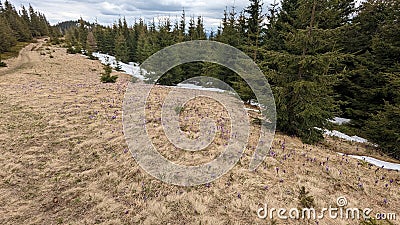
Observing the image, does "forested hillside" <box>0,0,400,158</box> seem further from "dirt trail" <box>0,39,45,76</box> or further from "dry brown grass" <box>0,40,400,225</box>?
"dirt trail" <box>0,39,45,76</box>

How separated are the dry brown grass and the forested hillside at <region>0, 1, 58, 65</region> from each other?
5043 cm

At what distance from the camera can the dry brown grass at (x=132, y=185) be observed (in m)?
5.12

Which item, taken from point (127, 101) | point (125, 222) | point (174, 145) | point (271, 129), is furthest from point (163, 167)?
point (127, 101)

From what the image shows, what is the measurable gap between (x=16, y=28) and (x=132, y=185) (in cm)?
8417

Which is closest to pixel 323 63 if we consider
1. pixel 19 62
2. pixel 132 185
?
pixel 132 185

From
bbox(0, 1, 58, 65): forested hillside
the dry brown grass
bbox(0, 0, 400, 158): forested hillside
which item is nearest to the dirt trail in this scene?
bbox(0, 1, 58, 65): forested hillside

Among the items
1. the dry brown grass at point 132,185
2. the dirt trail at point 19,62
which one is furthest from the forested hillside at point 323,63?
the dirt trail at point 19,62

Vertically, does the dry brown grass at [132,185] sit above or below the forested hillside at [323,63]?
below

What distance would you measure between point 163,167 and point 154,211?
1.75 m

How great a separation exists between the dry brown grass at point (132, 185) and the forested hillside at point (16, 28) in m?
50.4

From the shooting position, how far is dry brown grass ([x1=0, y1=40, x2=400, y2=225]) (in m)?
5.12

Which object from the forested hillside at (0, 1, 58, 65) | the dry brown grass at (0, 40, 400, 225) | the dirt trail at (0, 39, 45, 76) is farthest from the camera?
the forested hillside at (0, 1, 58, 65)

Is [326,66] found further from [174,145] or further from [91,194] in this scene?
[91,194]

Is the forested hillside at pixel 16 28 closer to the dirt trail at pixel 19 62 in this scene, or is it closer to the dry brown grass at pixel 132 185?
the dirt trail at pixel 19 62
